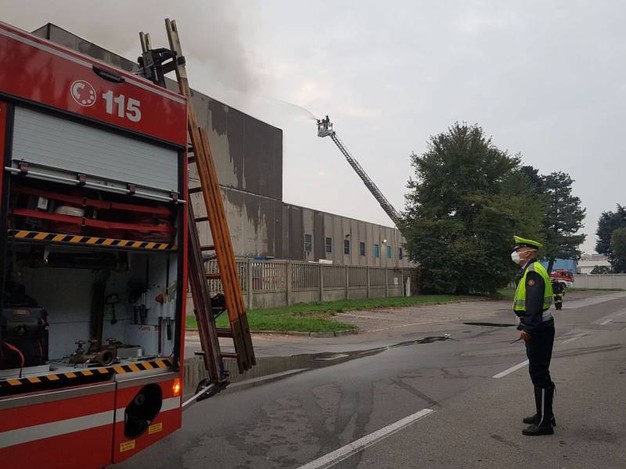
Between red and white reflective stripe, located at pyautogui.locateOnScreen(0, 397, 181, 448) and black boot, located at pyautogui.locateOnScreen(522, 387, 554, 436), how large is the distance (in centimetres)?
385

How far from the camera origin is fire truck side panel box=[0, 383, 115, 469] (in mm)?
2922

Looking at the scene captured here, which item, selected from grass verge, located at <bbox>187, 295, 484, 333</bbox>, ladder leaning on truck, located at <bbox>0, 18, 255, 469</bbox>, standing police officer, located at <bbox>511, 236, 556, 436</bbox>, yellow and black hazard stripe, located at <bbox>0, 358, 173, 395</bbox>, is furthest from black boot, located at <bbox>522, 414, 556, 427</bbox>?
grass verge, located at <bbox>187, 295, 484, 333</bbox>

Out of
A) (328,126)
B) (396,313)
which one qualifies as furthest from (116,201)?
(328,126)

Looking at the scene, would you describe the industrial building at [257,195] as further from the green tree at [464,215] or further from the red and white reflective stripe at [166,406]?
the red and white reflective stripe at [166,406]

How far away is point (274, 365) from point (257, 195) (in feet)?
79.5

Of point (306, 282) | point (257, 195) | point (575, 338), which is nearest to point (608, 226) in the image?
point (257, 195)

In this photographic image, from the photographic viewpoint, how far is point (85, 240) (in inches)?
135

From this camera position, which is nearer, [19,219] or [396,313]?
[19,219]

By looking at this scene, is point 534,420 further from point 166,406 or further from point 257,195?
point 257,195

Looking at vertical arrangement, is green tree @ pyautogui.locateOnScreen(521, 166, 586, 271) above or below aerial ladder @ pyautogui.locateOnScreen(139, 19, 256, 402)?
above

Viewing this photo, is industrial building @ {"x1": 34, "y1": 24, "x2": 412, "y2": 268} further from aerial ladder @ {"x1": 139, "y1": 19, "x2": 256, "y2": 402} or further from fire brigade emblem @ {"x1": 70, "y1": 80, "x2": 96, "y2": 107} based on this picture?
fire brigade emblem @ {"x1": 70, "y1": 80, "x2": 96, "y2": 107}

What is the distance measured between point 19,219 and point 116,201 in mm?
690

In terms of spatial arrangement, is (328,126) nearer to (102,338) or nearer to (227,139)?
(227,139)

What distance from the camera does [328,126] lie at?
59.5 metres
